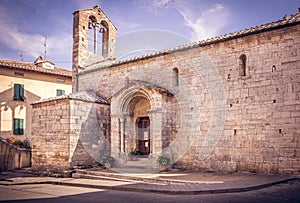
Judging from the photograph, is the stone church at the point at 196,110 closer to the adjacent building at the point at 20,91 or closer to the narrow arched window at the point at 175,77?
the narrow arched window at the point at 175,77

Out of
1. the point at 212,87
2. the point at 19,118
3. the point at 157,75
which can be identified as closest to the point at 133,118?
the point at 157,75

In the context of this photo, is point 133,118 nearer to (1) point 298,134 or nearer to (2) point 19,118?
(1) point 298,134

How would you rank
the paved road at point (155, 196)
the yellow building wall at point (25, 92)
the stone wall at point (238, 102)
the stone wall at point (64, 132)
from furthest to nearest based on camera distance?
the yellow building wall at point (25, 92), the stone wall at point (64, 132), the stone wall at point (238, 102), the paved road at point (155, 196)

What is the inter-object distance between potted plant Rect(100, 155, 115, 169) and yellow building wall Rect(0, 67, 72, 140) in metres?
10.7

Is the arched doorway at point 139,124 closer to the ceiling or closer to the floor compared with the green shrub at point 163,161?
closer to the ceiling

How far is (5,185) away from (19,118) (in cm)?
1169

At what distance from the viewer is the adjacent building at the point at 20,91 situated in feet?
67.2

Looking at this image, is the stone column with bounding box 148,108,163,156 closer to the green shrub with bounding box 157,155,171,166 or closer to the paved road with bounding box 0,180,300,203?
the green shrub with bounding box 157,155,171,166

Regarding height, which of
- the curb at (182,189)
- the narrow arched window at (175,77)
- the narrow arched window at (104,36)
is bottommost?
the curb at (182,189)

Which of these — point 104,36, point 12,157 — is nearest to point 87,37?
point 104,36

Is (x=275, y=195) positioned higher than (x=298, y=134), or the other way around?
(x=298, y=134)

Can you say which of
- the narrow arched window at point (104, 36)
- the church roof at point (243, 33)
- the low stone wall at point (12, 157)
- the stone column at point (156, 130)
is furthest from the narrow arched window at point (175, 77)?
the low stone wall at point (12, 157)

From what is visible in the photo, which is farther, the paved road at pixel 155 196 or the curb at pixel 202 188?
the curb at pixel 202 188

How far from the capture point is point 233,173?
10.7 meters
